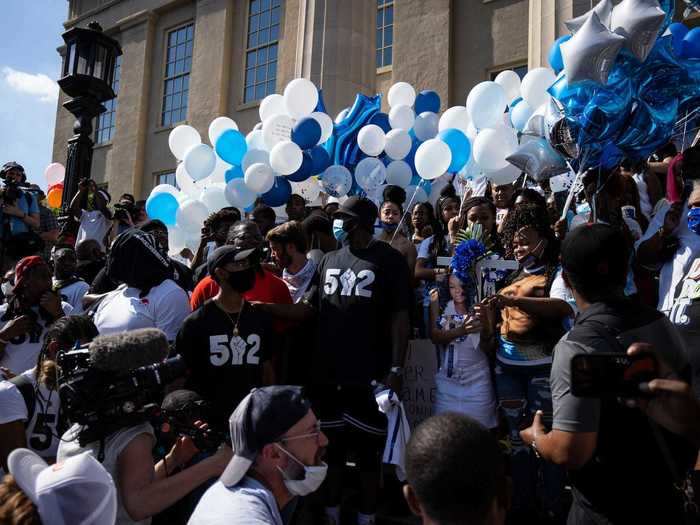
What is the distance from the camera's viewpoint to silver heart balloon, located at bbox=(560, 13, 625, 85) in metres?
4.42

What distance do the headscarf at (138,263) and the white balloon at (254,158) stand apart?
12.0 feet

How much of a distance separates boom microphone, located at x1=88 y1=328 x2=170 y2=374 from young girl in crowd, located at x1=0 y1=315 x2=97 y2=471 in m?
0.69

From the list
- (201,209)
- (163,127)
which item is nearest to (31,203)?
(201,209)

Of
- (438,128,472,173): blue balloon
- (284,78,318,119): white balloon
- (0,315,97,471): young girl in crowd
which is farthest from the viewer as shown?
(284,78,318,119): white balloon

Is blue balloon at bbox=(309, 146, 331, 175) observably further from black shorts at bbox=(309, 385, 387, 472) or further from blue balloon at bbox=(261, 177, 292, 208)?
black shorts at bbox=(309, 385, 387, 472)

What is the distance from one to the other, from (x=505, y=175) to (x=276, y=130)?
3.01 metres

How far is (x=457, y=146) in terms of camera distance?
6914mm

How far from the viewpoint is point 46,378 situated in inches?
123

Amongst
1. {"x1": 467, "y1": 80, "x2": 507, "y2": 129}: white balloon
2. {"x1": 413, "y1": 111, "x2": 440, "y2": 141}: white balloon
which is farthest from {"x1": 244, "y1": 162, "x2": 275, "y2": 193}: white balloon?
{"x1": 467, "y1": 80, "x2": 507, "y2": 129}: white balloon

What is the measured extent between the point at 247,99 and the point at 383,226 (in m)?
14.6

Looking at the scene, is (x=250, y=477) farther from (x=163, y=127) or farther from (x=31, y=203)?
(x=163, y=127)

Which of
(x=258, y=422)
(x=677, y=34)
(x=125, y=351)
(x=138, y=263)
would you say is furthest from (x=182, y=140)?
(x=258, y=422)

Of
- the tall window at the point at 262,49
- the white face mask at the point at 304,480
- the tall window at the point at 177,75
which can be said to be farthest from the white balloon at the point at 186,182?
the tall window at the point at 177,75

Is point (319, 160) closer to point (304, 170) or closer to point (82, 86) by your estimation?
point (304, 170)
